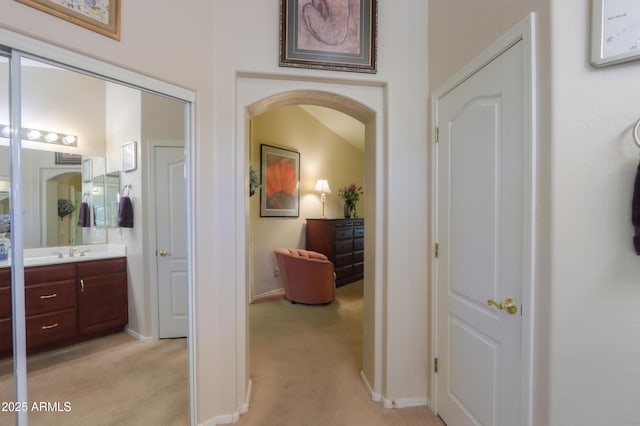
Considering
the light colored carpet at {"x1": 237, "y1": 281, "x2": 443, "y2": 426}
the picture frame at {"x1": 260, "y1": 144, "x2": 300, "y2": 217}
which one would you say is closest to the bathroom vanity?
the light colored carpet at {"x1": 237, "y1": 281, "x2": 443, "y2": 426}

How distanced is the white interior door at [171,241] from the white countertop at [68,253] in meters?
0.23

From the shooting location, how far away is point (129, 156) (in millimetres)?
1564

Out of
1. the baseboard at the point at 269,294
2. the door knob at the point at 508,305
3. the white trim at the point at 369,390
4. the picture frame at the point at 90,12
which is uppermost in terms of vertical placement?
the picture frame at the point at 90,12

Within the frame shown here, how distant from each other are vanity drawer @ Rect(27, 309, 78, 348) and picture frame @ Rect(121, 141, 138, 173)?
82cm

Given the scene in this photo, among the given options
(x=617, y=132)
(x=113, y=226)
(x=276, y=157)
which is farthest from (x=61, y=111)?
(x=276, y=157)

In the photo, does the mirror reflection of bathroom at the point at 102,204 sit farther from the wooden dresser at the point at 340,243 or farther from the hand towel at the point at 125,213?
the wooden dresser at the point at 340,243

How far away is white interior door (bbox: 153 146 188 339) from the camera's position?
5.39 ft

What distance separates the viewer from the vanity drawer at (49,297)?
1.22m

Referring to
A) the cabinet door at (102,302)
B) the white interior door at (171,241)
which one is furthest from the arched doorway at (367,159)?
the cabinet door at (102,302)

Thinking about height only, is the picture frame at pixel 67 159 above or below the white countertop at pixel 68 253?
above

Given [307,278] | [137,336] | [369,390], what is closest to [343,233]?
[307,278]

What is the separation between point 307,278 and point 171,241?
8.29 ft

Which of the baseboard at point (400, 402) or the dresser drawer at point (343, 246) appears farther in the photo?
the dresser drawer at point (343, 246)

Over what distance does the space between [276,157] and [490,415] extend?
417cm
